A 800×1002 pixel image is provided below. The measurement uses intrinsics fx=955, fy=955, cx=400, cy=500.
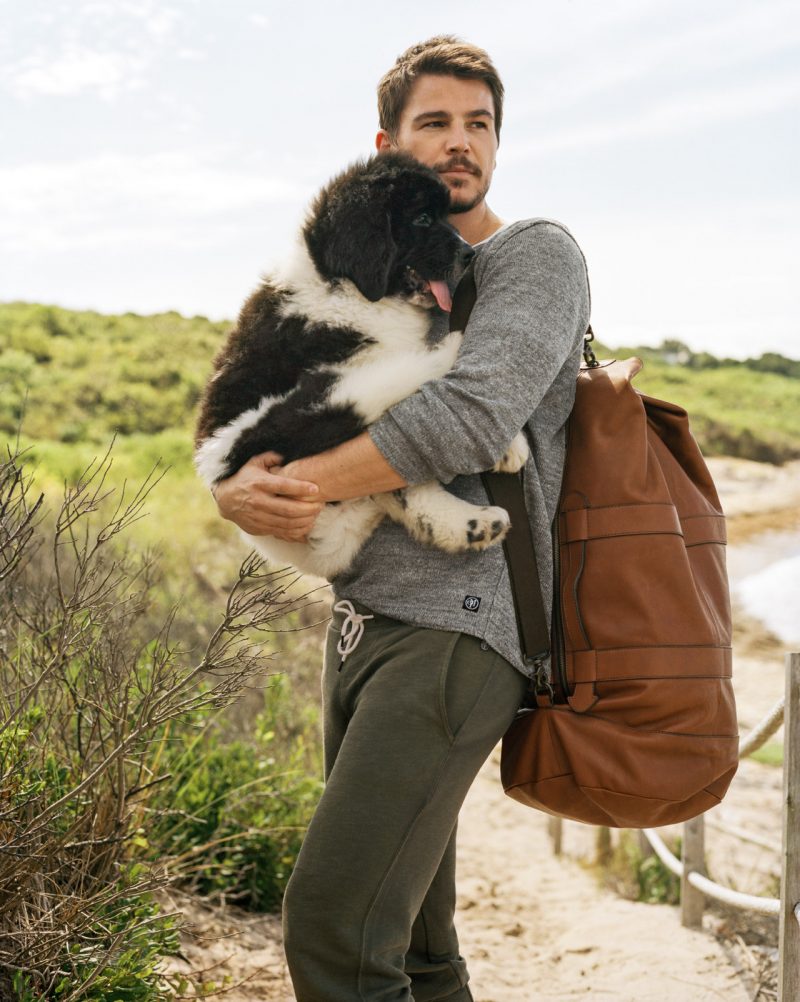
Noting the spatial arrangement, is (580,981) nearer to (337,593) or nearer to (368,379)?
(337,593)

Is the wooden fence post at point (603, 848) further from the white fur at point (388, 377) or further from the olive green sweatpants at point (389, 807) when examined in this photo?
the white fur at point (388, 377)

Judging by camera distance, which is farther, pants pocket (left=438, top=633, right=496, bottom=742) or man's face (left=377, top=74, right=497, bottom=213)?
man's face (left=377, top=74, right=497, bottom=213)

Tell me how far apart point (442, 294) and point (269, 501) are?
702 mm

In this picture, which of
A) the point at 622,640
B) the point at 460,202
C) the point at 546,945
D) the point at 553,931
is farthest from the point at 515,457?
the point at 553,931

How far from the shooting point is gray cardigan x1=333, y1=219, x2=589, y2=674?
6.38 feet

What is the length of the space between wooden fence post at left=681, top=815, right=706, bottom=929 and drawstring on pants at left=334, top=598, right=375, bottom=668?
297 centimetres

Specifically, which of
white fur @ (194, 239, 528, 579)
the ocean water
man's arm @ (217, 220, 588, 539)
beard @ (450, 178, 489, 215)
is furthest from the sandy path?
the ocean water

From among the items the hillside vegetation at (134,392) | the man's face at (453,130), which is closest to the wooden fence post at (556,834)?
the man's face at (453,130)

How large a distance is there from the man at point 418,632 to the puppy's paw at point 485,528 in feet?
0.11

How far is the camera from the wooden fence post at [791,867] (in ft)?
8.95

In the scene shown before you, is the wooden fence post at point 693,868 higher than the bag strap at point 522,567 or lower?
lower

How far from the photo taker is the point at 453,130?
2463mm

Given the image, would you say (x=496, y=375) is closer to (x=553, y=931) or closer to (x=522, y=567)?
(x=522, y=567)

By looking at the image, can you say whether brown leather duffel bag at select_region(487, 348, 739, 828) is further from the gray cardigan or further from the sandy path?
the sandy path
